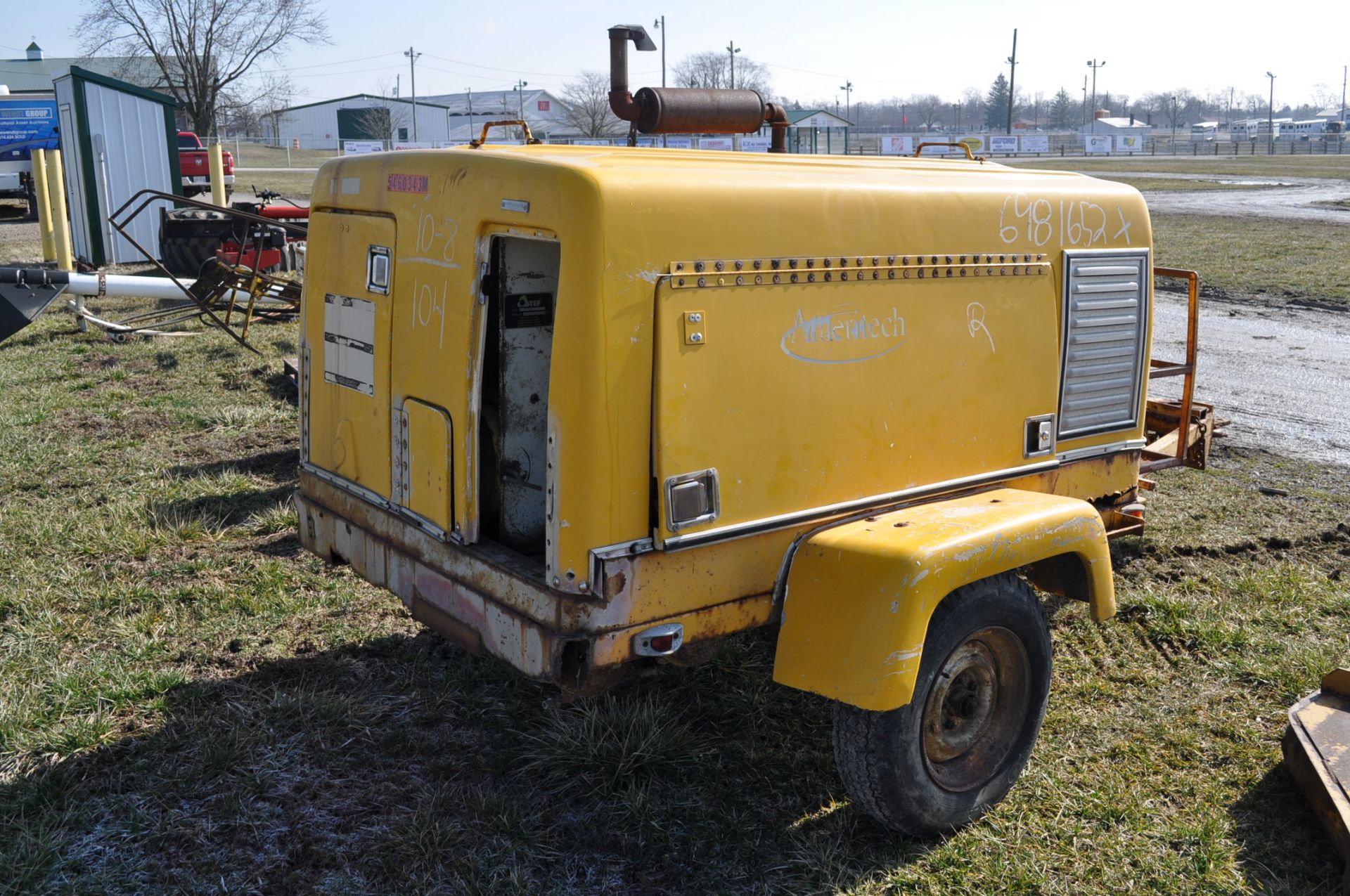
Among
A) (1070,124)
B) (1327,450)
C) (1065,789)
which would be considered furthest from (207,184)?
(1070,124)

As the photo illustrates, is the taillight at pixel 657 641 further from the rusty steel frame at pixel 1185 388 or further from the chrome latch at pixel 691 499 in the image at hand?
the rusty steel frame at pixel 1185 388

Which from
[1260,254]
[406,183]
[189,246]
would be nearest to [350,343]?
[406,183]

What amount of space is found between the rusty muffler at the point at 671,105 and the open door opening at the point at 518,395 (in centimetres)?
90

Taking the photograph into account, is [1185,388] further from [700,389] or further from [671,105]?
[700,389]

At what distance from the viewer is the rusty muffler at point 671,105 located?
437cm

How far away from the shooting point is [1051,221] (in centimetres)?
406

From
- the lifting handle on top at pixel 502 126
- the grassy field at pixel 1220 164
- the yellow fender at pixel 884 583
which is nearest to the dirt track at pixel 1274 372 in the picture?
the yellow fender at pixel 884 583

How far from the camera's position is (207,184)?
2727 centimetres

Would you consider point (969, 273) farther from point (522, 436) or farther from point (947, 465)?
point (522, 436)

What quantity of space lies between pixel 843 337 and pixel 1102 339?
145cm

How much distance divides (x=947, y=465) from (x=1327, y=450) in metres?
5.59

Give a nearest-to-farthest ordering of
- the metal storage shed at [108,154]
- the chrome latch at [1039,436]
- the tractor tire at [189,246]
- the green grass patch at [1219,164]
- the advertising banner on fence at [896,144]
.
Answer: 1. the chrome latch at [1039,436]
2. the tractor tire at [189,246]
3. the metal storage shed at [108,154]
4. the green grass patch at [1219,164]
5. the advertising banner on fence at [896,144]

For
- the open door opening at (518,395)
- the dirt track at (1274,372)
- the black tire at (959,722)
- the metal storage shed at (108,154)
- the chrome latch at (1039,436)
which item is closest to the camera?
the black tire at (959,722)

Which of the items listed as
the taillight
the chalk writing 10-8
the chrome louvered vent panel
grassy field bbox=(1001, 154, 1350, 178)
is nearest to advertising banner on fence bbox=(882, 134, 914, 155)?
grassy field bbox=(1001, 154, 1350, 178)
